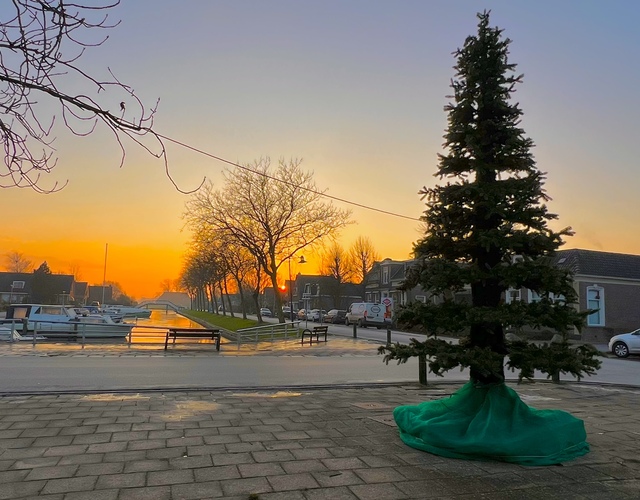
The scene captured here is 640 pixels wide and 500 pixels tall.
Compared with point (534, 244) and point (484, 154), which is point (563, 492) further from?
point (484, 154)

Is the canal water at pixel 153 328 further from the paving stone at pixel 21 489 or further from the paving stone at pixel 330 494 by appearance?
the paving stone at pixel 330 494

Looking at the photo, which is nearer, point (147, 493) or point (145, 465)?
point (147, 493)

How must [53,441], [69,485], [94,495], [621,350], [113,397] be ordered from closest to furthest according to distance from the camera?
[94,495]
[69,485]
[53,441]
[113,397]
[621,350]

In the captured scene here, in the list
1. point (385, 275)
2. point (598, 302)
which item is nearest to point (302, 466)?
point (598, 302)

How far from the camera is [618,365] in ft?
61.1

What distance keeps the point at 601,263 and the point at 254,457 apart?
34.9 metres

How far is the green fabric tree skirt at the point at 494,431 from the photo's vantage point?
541 centimetres

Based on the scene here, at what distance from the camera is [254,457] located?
545 cm

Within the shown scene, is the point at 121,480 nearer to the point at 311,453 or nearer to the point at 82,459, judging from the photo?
the point at 82,459

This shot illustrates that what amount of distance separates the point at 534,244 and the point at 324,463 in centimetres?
344

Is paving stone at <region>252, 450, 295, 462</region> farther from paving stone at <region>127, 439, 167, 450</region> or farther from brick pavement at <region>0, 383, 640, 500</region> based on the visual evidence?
paving stone at <region>127, 439, 167, 450</region>

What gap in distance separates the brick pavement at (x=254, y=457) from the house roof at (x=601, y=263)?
2759 centimetres

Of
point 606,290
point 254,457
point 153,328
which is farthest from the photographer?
point 606,290

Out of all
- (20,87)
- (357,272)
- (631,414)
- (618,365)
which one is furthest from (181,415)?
(357,272)
